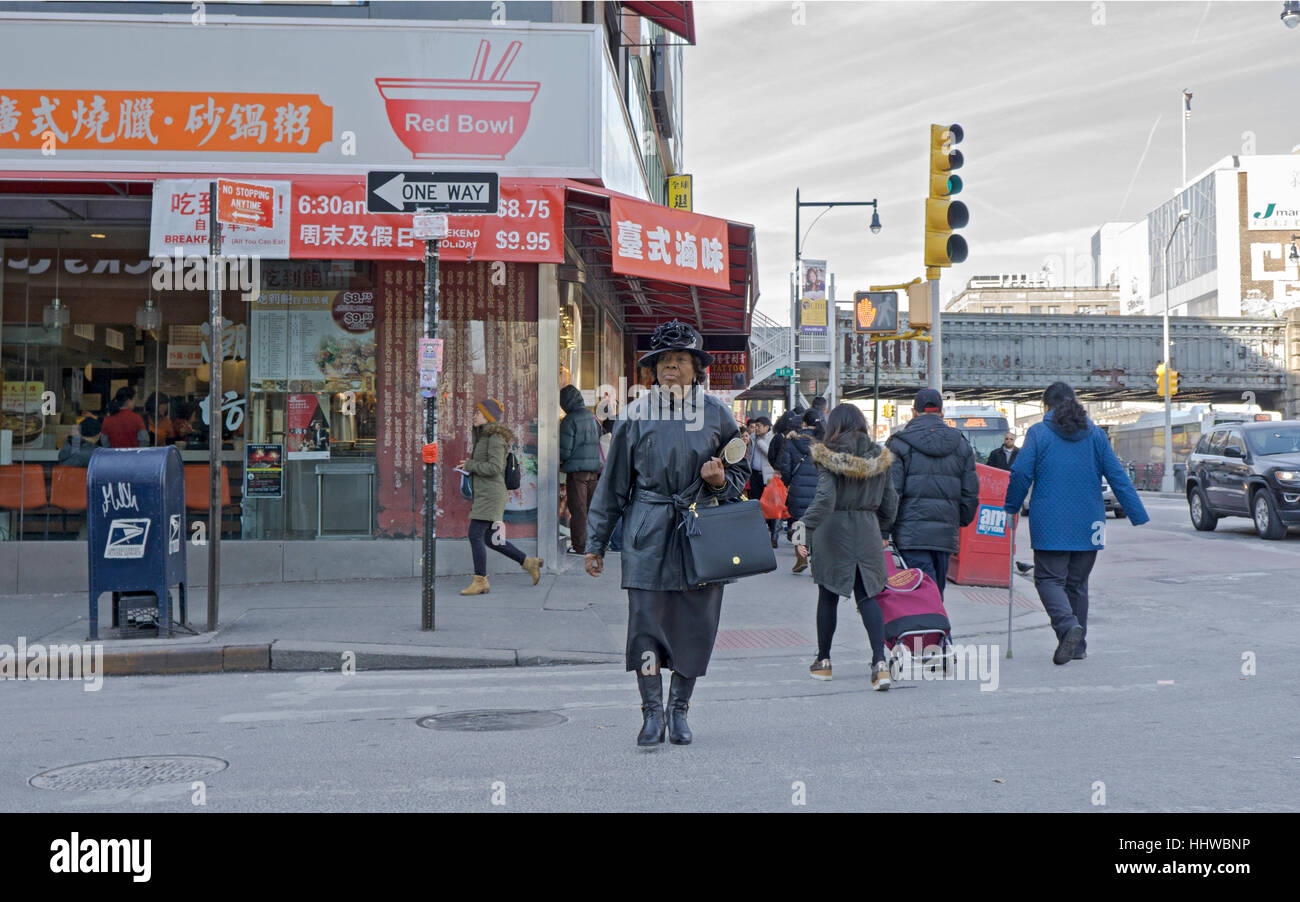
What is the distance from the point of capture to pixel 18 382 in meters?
12.1

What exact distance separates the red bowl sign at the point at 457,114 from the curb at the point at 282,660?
5695 millimetres

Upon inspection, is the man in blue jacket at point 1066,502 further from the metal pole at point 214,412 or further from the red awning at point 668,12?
the red awning at point 668,12

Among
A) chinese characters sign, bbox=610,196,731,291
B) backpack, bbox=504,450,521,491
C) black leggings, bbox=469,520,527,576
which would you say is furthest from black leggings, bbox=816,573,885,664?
chinese characters sign, bbox=610,196,731,291

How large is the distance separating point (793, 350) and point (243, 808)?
102 feet

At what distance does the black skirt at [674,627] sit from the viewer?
564 cm

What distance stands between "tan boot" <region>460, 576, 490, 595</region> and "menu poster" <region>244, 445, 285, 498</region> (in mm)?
2516

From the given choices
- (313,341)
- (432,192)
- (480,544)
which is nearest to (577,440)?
(480,544)

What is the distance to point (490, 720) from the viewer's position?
6.39 metres

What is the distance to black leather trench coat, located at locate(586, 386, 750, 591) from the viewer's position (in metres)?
5.58
